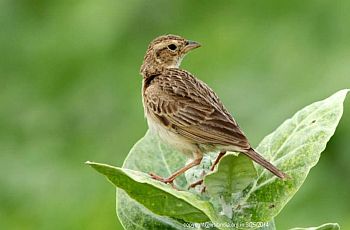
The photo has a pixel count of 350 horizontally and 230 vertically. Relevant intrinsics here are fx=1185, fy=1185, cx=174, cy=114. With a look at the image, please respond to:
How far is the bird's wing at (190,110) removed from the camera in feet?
14.3

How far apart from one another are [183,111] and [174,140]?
0.50 meters

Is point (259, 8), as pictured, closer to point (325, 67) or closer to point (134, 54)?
point (134, 54)

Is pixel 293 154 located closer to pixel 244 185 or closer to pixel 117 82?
pixel 244 185

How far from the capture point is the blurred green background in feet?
25.5

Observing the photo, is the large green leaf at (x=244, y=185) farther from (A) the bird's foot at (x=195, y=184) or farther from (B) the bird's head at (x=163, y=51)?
(B) the bird's head at (x=163, y=51)

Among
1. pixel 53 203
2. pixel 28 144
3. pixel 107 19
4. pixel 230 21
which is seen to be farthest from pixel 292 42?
pixel 53 203

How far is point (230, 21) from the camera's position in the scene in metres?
10.6

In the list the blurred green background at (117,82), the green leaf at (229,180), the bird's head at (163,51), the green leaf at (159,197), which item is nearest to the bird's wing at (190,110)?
the bird's head at (163,51)

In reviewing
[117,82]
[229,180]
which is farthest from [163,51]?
[117,82]

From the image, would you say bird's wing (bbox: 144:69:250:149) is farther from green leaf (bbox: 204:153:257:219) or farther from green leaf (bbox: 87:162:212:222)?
green leaf (bbox: 87:162:212:222)

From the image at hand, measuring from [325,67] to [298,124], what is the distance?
515 centimetres

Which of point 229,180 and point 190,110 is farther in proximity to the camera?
point 190,110

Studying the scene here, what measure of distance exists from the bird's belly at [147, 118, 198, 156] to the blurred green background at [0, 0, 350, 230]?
2.36 meters

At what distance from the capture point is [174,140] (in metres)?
4.18
